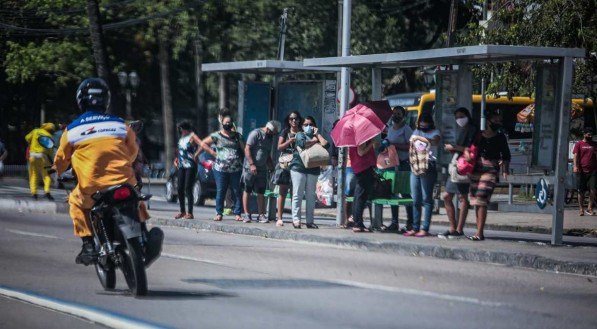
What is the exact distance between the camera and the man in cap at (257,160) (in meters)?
19.9

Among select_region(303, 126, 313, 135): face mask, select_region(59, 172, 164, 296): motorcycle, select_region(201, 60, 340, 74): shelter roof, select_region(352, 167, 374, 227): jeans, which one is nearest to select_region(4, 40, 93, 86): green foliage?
select_region(201, 60, 340, 74): shelter roof

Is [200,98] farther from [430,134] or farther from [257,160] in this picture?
[430,134]

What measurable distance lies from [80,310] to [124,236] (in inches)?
36.9

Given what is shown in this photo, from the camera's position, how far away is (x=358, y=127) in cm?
1809

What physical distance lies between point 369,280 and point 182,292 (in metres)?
2.24

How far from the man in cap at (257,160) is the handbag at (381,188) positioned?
8.01 ft

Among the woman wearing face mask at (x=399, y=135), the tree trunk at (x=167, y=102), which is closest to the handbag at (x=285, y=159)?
the woman wearing face mask at (x=399, y=135)

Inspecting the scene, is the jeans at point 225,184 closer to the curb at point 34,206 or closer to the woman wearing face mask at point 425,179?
the woman wearing face mask at point 425,179

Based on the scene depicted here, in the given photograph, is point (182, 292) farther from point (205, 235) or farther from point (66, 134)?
point (205, 235)

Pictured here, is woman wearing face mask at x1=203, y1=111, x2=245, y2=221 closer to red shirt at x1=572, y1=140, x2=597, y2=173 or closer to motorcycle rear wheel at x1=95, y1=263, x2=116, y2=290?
red shirt at x1=572, y1=140, x2=597, y2=173

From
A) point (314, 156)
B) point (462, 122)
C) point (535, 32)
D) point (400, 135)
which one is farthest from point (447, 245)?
point (535, 32)

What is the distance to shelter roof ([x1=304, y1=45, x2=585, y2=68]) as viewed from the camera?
15.8 meters

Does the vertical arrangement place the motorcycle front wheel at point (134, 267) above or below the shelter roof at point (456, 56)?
below

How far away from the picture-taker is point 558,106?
1631 centimetres
